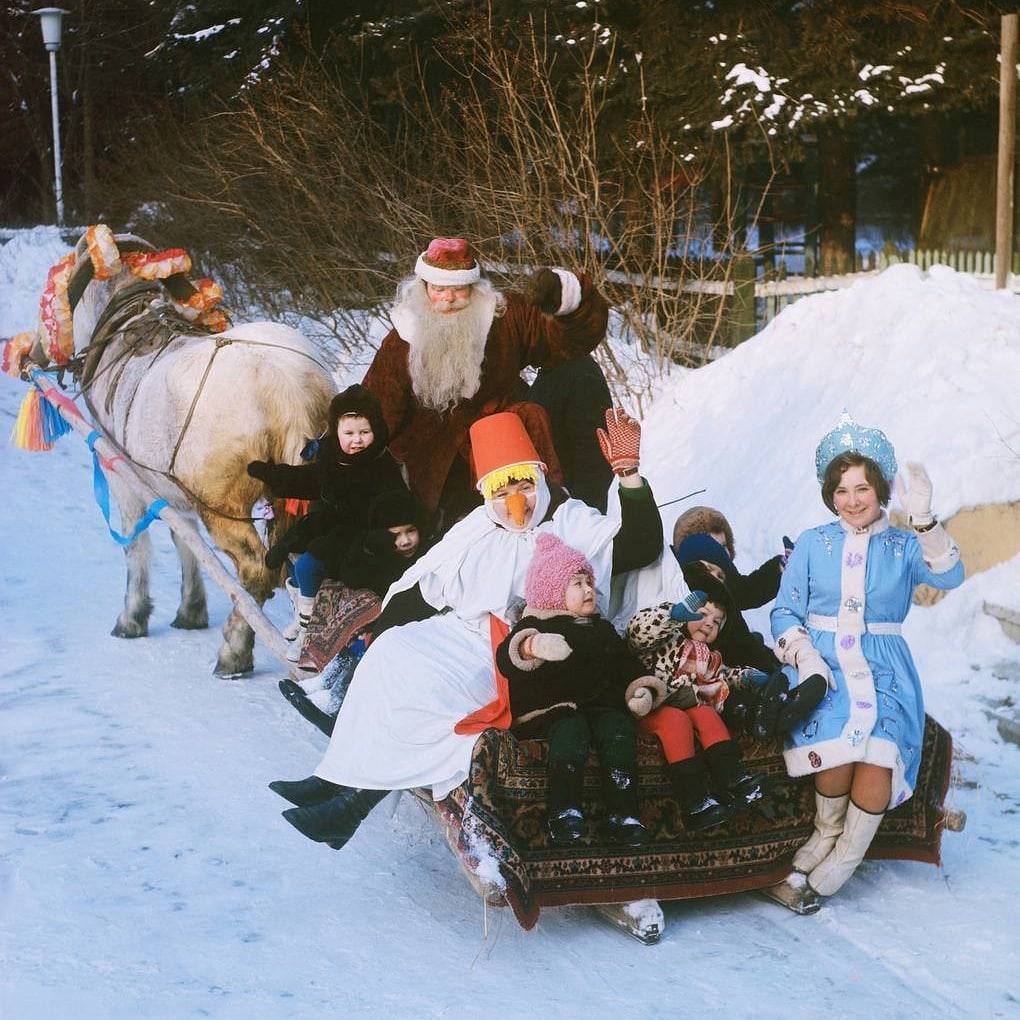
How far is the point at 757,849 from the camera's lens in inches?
168

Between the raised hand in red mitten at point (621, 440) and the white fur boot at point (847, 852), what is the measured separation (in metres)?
1.23

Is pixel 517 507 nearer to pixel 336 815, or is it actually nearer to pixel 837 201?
pixel 336 815

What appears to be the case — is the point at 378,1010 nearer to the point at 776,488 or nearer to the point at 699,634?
the point at 699,634

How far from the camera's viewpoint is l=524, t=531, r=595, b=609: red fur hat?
4137mm

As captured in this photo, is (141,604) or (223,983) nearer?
(223,983)

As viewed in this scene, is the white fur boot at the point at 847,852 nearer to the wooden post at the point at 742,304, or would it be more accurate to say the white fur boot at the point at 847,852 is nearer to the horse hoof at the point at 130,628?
the horse hoof at the point at 130,628

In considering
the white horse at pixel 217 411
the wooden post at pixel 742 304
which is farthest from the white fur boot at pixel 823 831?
the wooden post at pixel 742 304

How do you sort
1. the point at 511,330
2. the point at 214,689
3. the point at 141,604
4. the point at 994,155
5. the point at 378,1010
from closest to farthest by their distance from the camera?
1. the point at 378,1010
2. the point at 511,330
3. the point at 214,689
4. the point at 141,604
5. the point at 994,155

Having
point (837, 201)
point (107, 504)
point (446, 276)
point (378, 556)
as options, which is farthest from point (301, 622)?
point (837, 201)

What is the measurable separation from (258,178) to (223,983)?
13403mm

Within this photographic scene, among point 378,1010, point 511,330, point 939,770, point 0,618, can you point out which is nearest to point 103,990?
point 378,1010

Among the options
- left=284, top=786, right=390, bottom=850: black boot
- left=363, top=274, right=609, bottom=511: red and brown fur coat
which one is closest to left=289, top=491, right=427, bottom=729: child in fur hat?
left=363, top=274, right=609, bottom=511: red and brown fur coat

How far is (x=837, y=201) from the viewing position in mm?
14664

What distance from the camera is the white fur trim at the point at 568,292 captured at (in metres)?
5.61
